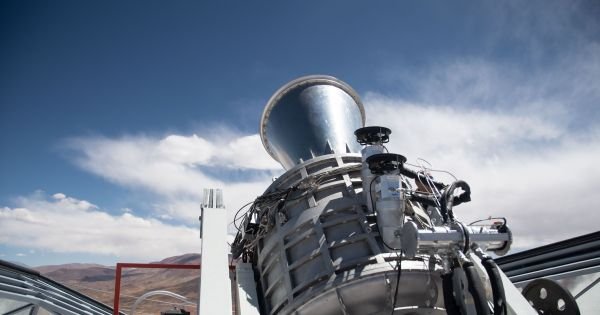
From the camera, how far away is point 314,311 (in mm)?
5441

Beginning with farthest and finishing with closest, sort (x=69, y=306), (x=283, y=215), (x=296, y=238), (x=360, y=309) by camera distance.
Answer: (x=69, y=306)
(x=283, y=215)
(x=296, y=238)
(x=360, y=309)

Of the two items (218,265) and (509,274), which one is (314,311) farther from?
(509,274)

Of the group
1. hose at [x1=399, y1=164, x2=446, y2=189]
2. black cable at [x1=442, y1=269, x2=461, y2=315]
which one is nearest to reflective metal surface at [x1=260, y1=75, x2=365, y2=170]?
hose at [x1=399, y1=164, x2=446, y2=189]

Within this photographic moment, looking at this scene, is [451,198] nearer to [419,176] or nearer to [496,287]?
[419,176]

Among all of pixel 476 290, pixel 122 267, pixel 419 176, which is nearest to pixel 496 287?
pixel 476 290

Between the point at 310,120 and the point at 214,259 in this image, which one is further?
the point at 310,120

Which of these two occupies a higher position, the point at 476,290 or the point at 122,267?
the point at 122,267

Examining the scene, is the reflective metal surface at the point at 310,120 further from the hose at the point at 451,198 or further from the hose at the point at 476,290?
the hose at the point at 476,290

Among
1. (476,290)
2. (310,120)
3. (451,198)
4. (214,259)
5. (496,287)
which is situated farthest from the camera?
(310,120)

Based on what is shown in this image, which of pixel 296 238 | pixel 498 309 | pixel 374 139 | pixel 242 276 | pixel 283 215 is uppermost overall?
pixel 374 139

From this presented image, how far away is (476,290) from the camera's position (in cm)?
460

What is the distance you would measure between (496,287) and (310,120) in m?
4.42

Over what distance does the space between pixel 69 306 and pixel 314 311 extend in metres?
7.40

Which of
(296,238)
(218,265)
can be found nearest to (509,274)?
(296,238)
